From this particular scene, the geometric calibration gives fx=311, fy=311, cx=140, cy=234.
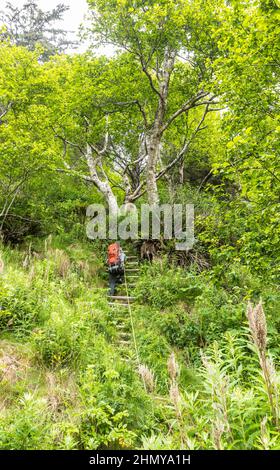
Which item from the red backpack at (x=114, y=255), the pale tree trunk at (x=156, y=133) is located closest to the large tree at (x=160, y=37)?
the pale tree trunk at (x=156, y=133)

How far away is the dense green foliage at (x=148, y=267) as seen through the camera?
3.27 meters

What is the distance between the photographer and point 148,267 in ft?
33.7

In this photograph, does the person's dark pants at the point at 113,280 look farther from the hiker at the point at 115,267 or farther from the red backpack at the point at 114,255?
the red backpack at the point at 114,255

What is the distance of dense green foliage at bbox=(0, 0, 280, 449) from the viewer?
10.7 feet

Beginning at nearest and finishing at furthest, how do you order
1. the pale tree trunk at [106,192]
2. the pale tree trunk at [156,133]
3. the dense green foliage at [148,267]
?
the dense green foliage at [148,267] < the pale tree trunk at [156,133] < the pale tree trunk at [106,192]

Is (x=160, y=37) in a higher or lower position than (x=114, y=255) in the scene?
higher

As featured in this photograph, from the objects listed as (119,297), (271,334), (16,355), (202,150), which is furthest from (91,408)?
(202,150)

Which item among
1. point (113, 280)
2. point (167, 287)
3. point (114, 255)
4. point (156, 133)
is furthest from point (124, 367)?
point (156, 133)

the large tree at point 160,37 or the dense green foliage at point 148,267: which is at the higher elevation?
the large tree at point 160,37

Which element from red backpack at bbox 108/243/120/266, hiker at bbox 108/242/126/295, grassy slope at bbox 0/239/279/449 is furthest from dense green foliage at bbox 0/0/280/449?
red backpack at bbox 108/243/120/266

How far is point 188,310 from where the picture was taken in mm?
8172

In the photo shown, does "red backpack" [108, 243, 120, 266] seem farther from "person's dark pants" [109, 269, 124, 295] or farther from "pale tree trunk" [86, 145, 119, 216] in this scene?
"pale tree trunk" [86, 145, 119, 216]

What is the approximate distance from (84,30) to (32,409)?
1384 cm

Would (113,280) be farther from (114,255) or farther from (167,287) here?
(167,287)
